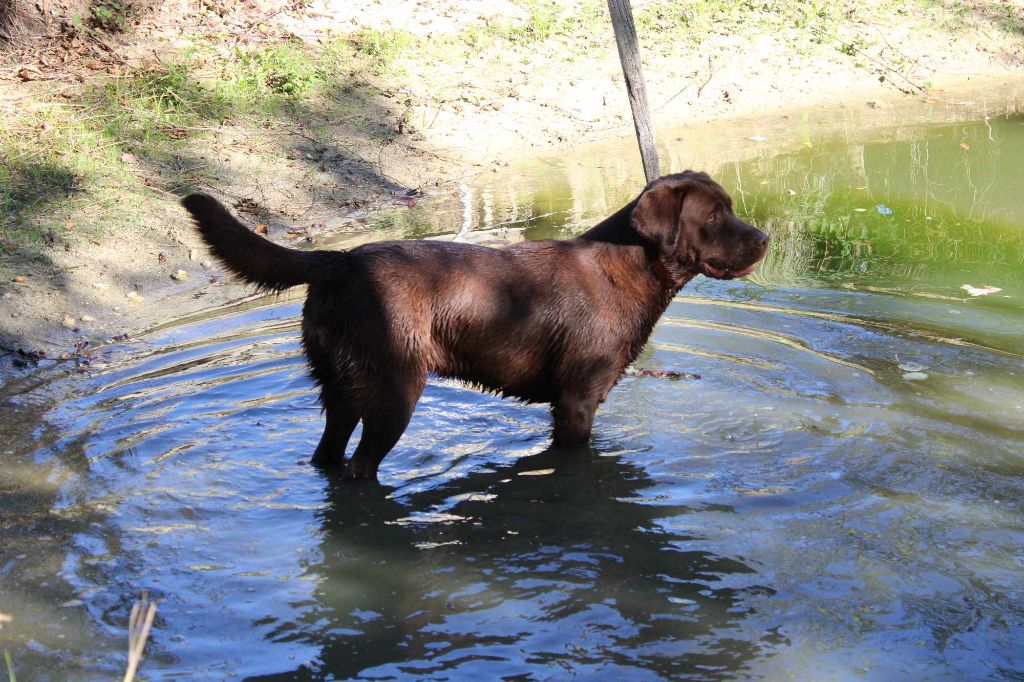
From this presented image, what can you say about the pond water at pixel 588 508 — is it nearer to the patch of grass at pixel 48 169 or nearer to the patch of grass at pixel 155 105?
the patch of grass at pixel 48 169

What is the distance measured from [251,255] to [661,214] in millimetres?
2192

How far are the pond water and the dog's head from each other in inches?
40.5

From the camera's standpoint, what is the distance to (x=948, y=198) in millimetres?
10664

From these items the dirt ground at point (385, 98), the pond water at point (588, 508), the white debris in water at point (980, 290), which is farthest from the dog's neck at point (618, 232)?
the dirt ground at point (385, 98)

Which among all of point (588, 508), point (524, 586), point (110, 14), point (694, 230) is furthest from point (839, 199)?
point (110, 14)

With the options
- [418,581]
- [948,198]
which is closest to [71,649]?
[418,581]

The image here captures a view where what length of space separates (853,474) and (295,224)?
644 cm

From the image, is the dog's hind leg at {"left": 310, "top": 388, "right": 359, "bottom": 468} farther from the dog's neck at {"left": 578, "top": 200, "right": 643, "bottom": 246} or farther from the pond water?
the dog's neck at {"left": 578, "top": 200, "right": 643, "bottom": 246}

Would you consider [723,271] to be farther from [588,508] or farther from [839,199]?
[839,199]

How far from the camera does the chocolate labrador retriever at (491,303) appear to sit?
5324 mm

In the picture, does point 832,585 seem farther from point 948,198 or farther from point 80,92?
point 80,92

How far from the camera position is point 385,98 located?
12977mm

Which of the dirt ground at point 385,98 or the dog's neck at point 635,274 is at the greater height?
the dirt ground at point 385,98

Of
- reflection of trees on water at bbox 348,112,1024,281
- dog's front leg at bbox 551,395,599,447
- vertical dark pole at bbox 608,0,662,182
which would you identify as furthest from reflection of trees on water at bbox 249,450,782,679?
reflection of trees on water at bbox 348,112,1024,281
